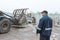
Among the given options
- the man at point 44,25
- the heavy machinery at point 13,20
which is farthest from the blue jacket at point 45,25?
the heavy machinery at point 13,20

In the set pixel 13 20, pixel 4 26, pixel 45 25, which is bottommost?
pixel 4 26

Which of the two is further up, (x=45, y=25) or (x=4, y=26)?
(x=45, y=25)

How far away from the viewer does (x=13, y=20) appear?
14.5 meters

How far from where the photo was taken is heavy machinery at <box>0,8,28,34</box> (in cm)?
1216

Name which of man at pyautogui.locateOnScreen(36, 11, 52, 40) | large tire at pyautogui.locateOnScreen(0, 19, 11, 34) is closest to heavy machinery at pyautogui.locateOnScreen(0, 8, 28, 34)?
large tire at pyautogui.locateOnScreen(0, 19, 11, 34)

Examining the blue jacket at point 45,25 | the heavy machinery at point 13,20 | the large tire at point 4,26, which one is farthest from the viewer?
the heavy machinery at point 13,20

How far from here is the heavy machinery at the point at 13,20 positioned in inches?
479

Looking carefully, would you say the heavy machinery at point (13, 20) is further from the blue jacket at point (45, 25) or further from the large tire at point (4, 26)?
the blue jacket at point (45, 25)

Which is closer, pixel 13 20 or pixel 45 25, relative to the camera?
pixel 45 25

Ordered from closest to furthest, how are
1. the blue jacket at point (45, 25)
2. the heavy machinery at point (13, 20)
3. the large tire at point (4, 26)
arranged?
Answer: the blue jacket at point (45, 25), the large tire at point (4, 26), the heavy machinery at point (13, 20)

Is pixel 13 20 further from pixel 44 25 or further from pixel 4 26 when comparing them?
pixel 44 25

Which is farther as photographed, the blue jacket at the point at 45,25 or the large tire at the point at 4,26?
the large tire at the point at 4,26

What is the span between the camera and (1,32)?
1175 centimetres

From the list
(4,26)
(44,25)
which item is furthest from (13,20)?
(44,25)
